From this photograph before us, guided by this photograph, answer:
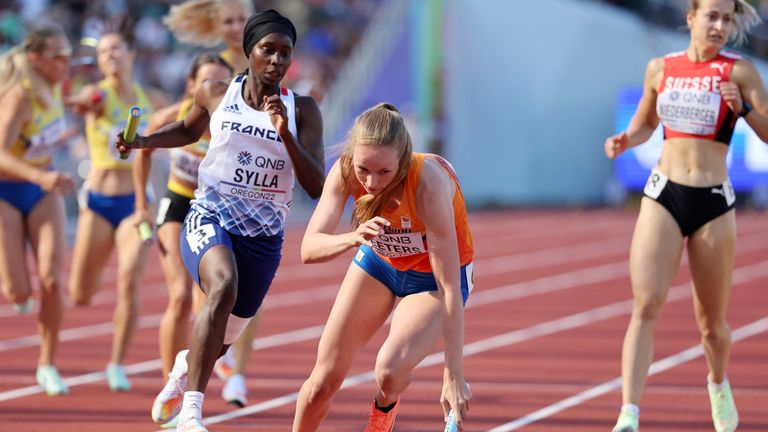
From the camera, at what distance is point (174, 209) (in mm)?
7391

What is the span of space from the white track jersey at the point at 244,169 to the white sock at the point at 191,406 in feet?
2.76

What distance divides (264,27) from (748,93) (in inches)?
96.9

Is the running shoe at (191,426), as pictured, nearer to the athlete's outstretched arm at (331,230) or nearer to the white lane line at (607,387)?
the athlete's outstretched arm at (331,230)

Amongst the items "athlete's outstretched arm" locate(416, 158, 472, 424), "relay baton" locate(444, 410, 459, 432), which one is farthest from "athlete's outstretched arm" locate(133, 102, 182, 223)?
"relay baton" locate(444, 410, 459, 432)

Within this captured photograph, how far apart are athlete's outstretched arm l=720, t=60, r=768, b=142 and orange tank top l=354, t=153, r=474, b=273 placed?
1715 millimetres

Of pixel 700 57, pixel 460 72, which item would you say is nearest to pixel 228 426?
pixel 700 57

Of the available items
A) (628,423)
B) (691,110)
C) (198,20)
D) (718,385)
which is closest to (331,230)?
(628,423)

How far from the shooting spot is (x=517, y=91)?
29391mm

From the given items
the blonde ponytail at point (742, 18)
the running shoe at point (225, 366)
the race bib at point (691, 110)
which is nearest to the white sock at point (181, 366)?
the running shoe at point (225, 366)

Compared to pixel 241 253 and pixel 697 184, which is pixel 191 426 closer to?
pixel 241 253

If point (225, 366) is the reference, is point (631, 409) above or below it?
above

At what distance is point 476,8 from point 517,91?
209 cm

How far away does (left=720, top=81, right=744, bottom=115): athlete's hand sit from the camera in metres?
6.45

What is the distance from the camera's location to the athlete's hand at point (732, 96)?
21.2 ft
